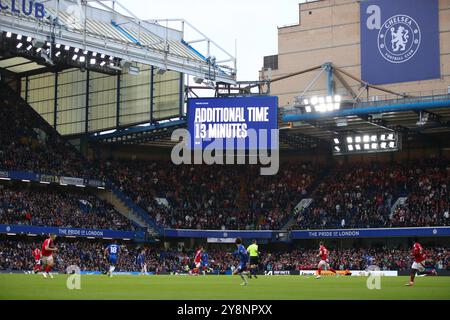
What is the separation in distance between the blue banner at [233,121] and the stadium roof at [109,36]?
3116 millimetres

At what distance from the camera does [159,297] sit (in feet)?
72.2

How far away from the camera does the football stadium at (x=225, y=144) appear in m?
61.6

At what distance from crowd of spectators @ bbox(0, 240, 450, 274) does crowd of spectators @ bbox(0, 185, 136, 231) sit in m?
Answer: 1.86

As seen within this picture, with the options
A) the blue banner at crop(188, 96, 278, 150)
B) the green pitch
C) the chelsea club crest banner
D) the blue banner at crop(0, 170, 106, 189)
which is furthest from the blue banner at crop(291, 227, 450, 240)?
the green pitch

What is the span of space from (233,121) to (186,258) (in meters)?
13.5

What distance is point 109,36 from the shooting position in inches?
2418

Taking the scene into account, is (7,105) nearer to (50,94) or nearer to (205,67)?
(50,94)

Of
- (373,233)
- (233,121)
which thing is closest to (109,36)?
(233,121)

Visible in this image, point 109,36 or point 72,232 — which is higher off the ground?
point 109,36

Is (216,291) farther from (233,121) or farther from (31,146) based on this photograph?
(31,146)

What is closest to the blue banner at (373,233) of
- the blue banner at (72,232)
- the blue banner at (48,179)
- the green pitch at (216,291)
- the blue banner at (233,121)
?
the blue banner at (233,121)

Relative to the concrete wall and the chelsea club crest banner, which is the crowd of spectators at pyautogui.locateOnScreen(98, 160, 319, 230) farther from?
the chelsea club crest banner

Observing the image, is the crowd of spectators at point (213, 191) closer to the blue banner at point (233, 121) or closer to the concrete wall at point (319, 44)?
the concrete wall at point (319, 44)
